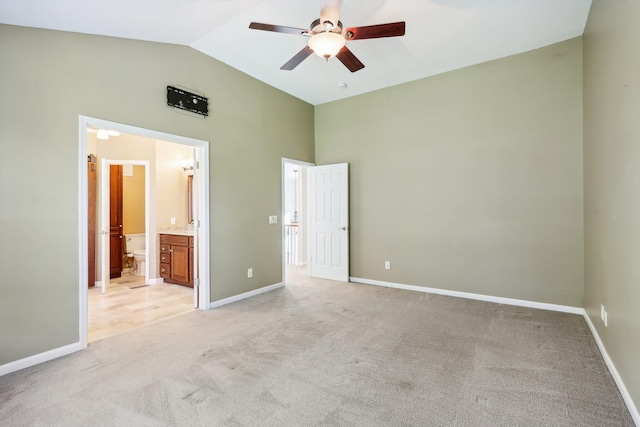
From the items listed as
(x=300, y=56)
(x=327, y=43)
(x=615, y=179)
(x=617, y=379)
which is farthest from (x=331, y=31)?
(x=617, y=379)

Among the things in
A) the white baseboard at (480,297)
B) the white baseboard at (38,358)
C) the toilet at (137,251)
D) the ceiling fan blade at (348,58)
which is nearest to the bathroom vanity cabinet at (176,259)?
the toilet at (137,251)

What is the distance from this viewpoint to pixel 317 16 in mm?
3137

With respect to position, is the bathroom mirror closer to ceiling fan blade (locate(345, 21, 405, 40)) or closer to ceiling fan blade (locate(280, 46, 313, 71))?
ceiling fan blade (locate(280, 46, 313, 71))

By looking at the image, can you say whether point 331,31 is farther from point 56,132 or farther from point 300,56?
point 56,132

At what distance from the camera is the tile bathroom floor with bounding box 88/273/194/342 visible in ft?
11.3

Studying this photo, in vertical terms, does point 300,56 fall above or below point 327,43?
above

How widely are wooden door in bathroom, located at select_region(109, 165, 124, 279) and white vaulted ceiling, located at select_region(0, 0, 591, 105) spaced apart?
11.3ft

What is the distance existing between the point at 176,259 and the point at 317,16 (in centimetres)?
418

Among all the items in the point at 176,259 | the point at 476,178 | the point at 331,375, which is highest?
the point at 476,178

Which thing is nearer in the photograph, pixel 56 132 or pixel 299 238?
pixel 56 132

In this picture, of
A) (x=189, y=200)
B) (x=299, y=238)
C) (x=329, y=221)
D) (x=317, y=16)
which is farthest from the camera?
(x=299, y=238)

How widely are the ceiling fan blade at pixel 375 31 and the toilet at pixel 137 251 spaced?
5.18m

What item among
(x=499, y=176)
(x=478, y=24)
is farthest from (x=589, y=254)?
(x=478, y=24)

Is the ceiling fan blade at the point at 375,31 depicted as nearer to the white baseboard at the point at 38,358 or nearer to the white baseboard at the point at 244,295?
the white baseboard at the point at 244,295
